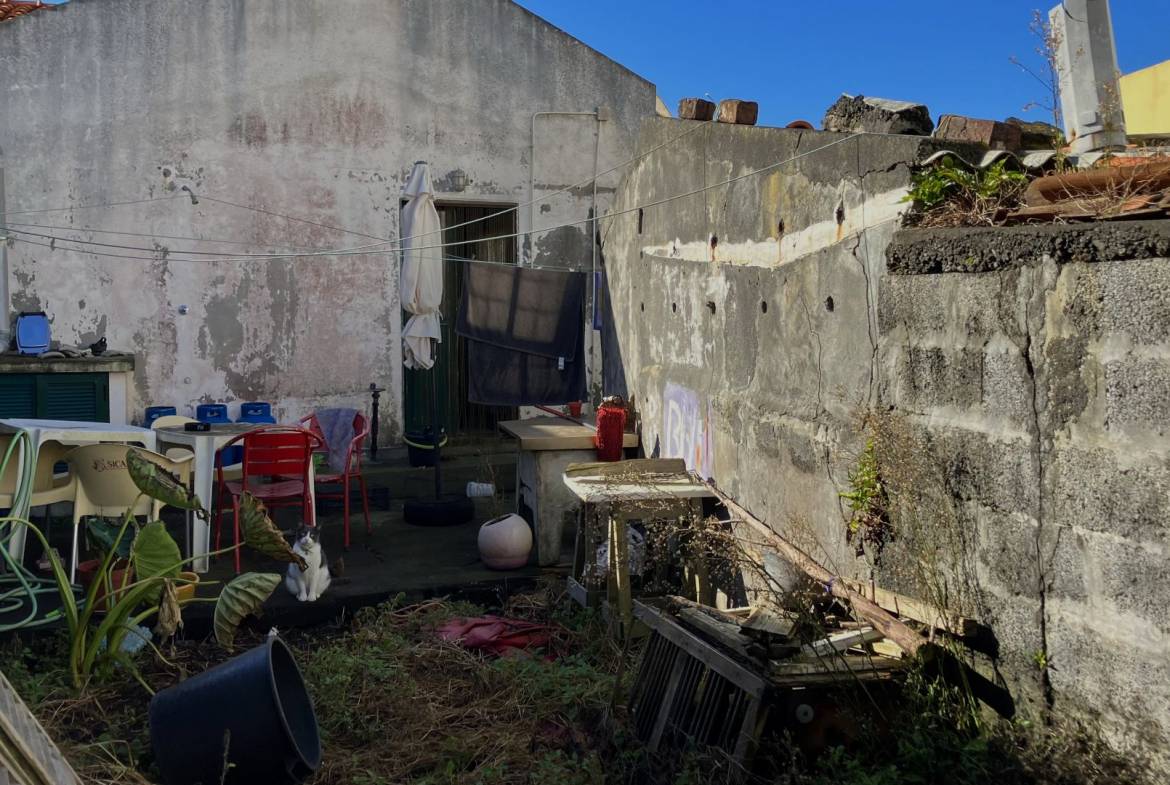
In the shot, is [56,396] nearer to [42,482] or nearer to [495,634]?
[42,482]

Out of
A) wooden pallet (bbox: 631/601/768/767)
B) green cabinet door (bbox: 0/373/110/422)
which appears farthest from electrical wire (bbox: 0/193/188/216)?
wooden pallet (bbox: 631/601/768/767)

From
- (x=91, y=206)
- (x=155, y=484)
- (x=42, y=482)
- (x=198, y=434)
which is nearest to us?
(x=155, y=484)

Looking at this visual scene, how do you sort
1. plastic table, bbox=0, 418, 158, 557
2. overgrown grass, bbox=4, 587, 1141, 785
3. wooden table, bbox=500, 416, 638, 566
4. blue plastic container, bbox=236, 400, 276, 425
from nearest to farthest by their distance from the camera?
overgrown grass, bbox=4, 587, 1141, 785
plastic table, bbox=0, 418, 158, 557
wooden table, bbox=500, 416, 638, 566
blue plastic container, bbox=236, 400, 276, 425

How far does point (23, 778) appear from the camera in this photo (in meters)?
3.03

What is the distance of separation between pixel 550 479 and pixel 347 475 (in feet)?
5.39

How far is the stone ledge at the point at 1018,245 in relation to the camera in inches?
114

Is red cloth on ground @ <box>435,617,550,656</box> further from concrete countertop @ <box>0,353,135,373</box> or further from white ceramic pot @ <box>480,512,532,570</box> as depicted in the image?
concrete countertop @ <box>0,353,135,373</box>

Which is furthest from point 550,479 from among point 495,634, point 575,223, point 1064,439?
point 575,223

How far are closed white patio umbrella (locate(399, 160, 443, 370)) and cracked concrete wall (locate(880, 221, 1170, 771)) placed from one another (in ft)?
19.1

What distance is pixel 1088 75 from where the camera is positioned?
3.92m

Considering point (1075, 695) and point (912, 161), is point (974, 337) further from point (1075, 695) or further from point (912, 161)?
point (1075, 695)

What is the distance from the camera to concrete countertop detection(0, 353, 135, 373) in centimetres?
907

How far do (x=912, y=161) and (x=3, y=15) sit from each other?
10148mm

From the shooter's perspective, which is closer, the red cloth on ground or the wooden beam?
the wooden beam
